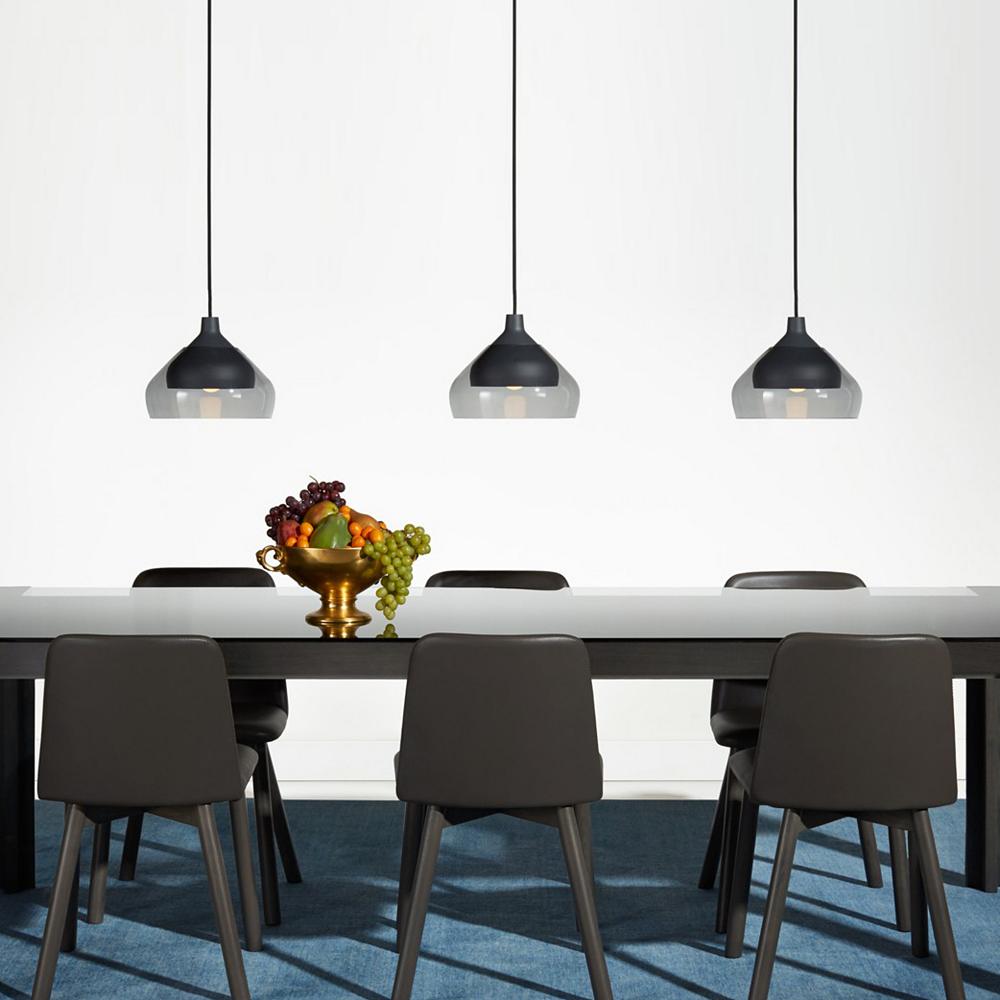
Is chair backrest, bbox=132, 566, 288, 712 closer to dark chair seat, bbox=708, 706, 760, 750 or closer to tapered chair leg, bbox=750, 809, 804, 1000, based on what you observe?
dark chair seat, bbox=708, 706, 760, 750

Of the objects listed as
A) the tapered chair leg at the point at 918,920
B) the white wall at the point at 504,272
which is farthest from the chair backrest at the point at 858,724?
the white wall at the point at 504,272

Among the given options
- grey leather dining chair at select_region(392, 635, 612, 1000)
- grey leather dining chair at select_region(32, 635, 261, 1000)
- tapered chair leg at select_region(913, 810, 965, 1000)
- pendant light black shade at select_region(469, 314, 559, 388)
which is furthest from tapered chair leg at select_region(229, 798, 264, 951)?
tapered chair leg at select_region(913, 810, 965, 1000)

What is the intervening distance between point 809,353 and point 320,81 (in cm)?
234

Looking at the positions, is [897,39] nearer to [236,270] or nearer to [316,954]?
[236,270]

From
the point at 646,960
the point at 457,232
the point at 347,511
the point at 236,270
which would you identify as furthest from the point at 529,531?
the point at 646,960

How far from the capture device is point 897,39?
4793 millimetres

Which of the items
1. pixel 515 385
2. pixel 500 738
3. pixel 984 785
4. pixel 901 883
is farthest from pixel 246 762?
pixel 984 785

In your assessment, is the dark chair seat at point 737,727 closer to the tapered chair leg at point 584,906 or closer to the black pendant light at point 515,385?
the tapered chair leg at point 584,906

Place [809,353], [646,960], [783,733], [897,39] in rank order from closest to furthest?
[783,733]
[646,960]
[809,353]
[897,39]

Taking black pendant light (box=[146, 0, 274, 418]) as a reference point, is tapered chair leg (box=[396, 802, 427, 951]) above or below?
below

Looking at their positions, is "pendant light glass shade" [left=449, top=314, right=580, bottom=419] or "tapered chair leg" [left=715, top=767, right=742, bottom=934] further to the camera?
"pendant light glass shade" [left=449, top=314, right=580, bottom=419]

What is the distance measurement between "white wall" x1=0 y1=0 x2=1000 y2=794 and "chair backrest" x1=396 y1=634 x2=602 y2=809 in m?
2.29

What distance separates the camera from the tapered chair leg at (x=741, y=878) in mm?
2893

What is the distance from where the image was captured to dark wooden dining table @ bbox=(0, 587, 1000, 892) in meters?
2.67
